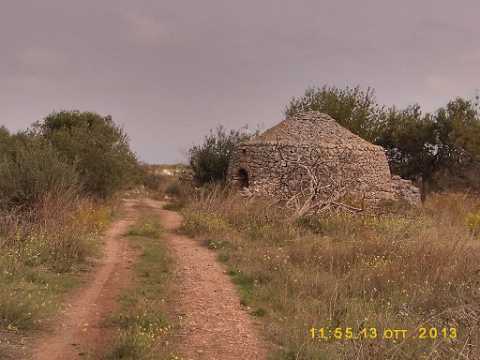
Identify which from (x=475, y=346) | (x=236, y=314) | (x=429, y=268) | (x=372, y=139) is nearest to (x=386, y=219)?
(x=429, y=268)

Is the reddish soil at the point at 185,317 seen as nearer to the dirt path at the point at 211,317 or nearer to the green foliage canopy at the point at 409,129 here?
the dirt path at the point at 211,317

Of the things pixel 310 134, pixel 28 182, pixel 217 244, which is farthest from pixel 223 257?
pixel 310 134

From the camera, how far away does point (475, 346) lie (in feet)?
11.5

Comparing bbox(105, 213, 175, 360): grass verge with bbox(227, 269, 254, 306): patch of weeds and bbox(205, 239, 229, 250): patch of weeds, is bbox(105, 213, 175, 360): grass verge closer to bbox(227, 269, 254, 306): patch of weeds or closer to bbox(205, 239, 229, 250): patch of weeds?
bbox(227, 269, 254, 306): patch of weeds

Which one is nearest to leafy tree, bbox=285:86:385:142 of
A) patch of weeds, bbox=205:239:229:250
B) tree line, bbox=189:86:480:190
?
tree line, bbox=189:86:480:190

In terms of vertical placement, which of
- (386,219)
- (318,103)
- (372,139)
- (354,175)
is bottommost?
(386,219)

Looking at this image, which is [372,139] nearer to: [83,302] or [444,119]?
[444,119]

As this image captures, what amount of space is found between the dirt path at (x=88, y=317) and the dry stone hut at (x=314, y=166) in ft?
25.8

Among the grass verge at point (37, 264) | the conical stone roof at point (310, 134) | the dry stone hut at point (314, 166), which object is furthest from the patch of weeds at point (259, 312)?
the conical stone roof at point (310, 134)

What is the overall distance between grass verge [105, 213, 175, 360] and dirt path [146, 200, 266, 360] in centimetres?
19

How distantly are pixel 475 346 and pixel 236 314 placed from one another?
8.44ft
